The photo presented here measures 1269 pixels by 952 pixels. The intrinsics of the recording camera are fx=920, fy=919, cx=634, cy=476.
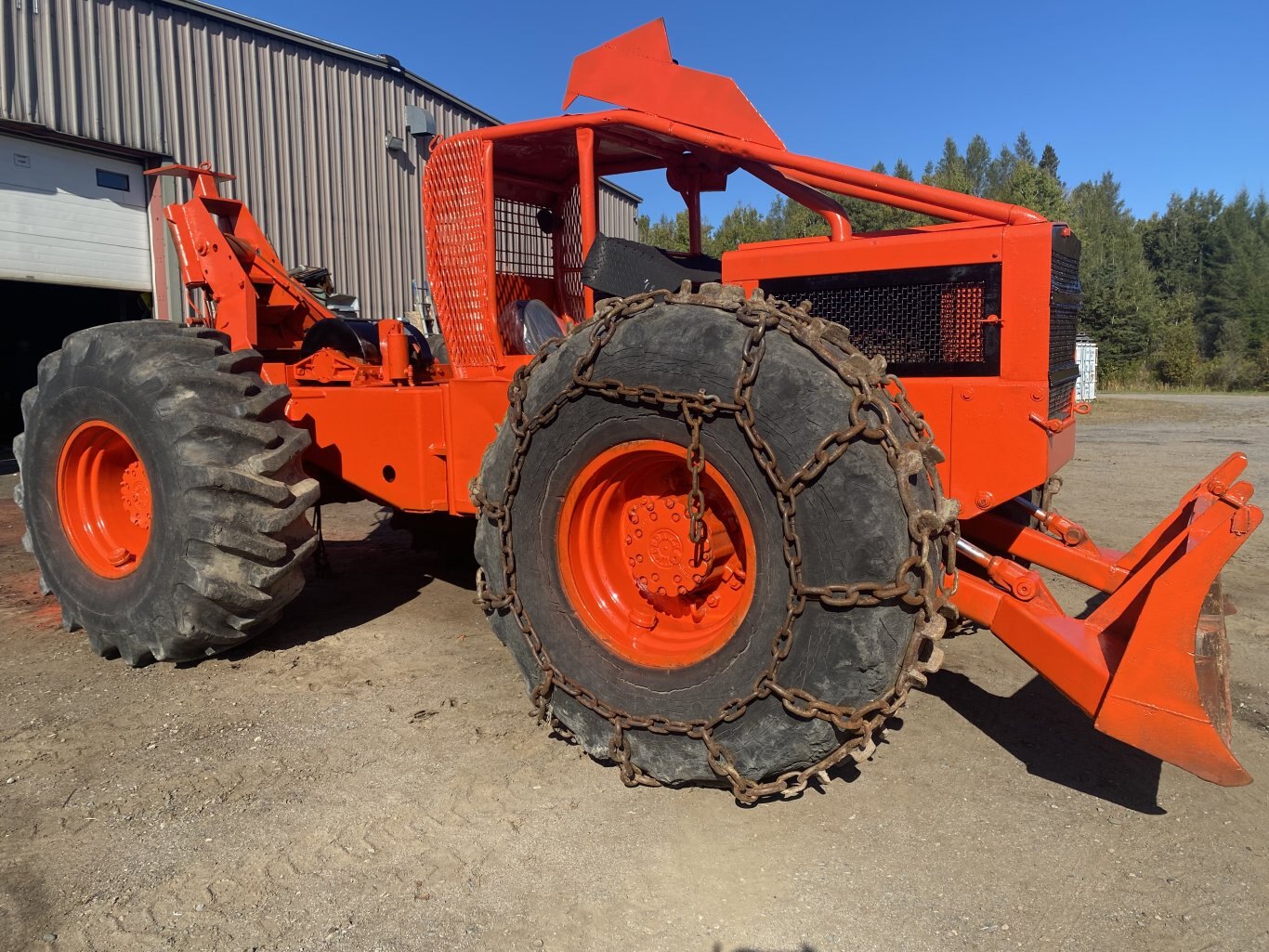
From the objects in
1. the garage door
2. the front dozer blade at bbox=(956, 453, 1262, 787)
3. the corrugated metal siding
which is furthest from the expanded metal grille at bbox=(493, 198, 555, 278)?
the garage door

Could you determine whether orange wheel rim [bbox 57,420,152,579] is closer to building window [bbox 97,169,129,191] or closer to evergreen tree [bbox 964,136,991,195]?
building window [bbox 97,169,129,191]

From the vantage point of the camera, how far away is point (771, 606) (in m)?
2.61

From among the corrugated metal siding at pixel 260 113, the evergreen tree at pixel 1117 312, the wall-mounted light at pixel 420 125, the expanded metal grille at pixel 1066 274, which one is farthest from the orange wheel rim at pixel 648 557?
the evergreen tree at pixel 1117 312

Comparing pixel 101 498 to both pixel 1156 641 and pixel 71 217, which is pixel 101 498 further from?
pixel 71 217

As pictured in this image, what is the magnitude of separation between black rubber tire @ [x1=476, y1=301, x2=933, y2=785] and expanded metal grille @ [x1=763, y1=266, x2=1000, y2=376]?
78 cm

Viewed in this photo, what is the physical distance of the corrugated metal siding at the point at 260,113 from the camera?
34.5 feet

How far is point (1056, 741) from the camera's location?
11.0 ft

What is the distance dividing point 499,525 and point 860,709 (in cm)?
135

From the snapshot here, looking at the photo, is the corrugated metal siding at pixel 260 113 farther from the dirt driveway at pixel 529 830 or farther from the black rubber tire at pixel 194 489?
the dirt driveway at pixel 529 830

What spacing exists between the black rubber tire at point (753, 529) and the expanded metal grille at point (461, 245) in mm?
1022

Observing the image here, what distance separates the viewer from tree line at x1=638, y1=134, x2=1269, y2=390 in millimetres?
35281

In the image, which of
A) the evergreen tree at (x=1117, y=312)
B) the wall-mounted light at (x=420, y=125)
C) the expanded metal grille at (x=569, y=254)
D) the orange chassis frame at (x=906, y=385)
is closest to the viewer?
the orange chassis frame at (x=906, y=385)

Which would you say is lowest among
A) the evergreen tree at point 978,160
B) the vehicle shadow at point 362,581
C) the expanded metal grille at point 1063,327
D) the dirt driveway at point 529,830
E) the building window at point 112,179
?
the dirt driveway at point 529,830

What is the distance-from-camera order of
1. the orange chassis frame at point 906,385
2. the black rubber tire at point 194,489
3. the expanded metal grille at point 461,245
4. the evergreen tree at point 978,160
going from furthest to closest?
the evergreen tree at point 978,160 < the expanded metal grille at point 461,245 < the black rubber tire at point 194,489 < the orange chassis frame at point 906,385
